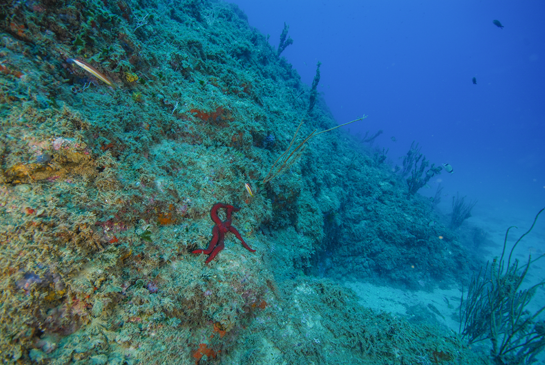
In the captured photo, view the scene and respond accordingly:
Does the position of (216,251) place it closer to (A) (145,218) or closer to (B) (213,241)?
(B) (213,241)

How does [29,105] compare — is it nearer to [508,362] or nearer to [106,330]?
[106,330]

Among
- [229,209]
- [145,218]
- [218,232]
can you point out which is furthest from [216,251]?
[145,218]

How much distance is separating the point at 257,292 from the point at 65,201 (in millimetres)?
2428

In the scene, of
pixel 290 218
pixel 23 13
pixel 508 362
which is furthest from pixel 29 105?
pixel 508 362

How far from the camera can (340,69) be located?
155875 millimetres

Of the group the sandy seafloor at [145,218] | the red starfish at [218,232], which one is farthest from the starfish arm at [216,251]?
the sandy seafloor at [145,218]

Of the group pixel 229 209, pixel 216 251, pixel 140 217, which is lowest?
pixel 140 217

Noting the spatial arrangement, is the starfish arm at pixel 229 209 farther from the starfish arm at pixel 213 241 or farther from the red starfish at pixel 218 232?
the starfish arm at pixel 213 241

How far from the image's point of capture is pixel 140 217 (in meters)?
2.49

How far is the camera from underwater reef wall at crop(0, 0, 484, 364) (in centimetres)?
183

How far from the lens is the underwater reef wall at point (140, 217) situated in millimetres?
1825

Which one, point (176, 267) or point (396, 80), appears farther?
point (396, 80)

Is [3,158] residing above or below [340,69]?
below

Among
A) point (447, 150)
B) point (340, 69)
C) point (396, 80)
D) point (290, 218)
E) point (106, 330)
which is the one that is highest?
point (396, 80)
